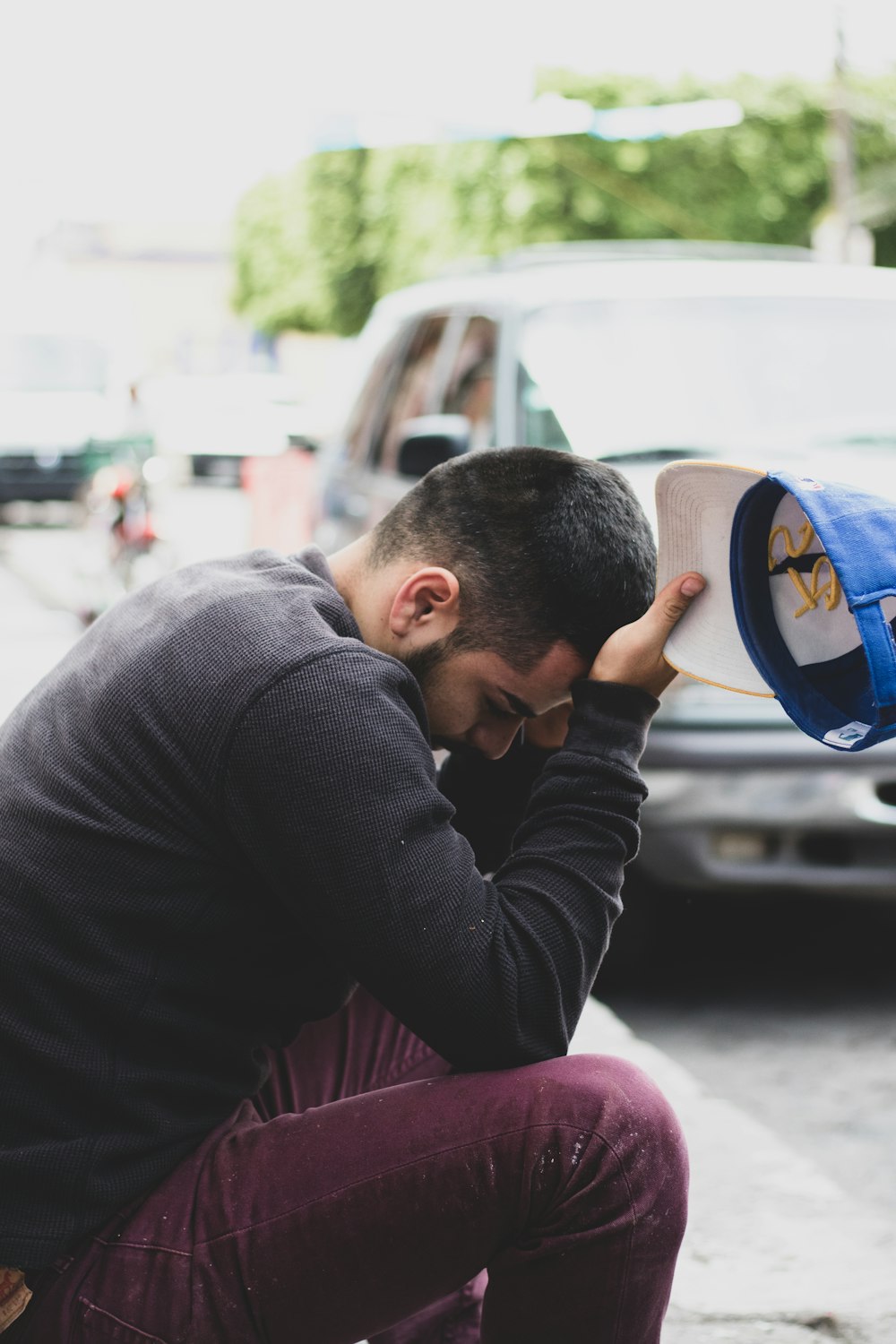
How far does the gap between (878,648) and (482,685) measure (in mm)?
567

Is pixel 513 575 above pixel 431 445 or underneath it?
above

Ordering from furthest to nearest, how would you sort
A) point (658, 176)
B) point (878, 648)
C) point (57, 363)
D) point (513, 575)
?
point (658, 176)
point (57, 363)
point (513, 575)
point (878, 648)

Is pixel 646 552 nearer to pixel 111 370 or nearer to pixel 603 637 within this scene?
Result: pixel 603 637

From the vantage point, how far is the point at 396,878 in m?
1.69

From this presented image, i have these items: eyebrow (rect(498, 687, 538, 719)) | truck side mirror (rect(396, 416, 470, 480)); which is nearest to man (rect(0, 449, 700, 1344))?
eyebrow (rect(498, 687, 538, 719))

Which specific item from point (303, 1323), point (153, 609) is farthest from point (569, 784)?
point (303, 1323)

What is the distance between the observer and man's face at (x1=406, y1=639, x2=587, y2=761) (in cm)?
199

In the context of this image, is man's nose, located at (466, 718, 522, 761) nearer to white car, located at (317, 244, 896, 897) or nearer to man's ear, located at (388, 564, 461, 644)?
man's ear, located at (388, 564, 461, 644)

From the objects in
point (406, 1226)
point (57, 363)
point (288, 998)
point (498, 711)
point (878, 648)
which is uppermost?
point (878, 648)

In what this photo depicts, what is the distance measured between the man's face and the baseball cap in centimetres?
16

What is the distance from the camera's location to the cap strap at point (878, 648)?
1.61 meters

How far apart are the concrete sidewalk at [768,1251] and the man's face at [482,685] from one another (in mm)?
1063

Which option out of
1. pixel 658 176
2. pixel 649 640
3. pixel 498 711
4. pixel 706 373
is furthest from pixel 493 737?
pixel 658 176

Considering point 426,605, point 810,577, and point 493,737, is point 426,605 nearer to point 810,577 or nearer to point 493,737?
point 493,737
